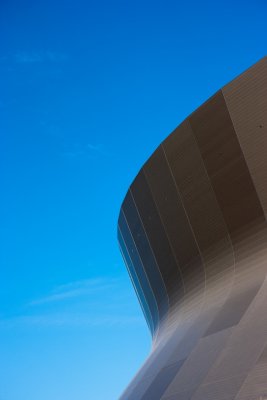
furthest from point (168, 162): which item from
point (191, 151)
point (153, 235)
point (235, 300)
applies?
point (235, 300)

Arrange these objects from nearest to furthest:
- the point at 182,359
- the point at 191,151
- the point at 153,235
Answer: the point at 182,359 < the point at 191,151 < the point at 153,235

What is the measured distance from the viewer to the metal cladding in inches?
528

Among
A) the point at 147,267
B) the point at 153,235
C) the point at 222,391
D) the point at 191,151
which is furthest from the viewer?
the point at 147,267

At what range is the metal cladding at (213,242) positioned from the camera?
44.0 ft

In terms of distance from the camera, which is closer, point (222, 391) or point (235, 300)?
point (222, 391)

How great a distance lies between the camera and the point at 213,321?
15.7 m

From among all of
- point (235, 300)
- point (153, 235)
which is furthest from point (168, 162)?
point (235, 300)

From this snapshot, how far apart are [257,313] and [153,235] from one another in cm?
852

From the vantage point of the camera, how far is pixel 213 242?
18.2 meters

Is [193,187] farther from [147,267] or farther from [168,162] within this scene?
[147,267]

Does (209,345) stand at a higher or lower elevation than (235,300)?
lower

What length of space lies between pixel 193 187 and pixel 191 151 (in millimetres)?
1172

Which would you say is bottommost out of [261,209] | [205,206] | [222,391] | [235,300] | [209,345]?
[222,391]

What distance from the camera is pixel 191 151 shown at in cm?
1802
